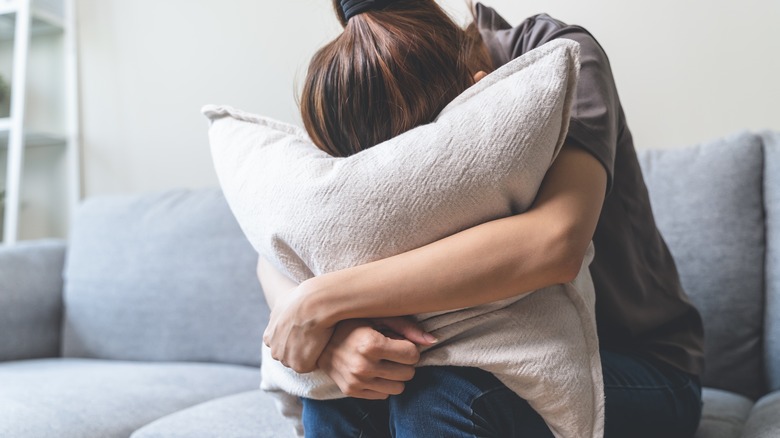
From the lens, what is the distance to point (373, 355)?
72 centimetres

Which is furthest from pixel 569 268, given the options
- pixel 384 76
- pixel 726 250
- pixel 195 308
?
pixel 195 308

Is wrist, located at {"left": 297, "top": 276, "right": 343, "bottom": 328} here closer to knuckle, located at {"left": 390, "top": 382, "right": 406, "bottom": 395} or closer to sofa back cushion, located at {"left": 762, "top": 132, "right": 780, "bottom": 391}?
knuckle, located at {"left": 390, "top": 382, "right": 406, "bottom": 395}

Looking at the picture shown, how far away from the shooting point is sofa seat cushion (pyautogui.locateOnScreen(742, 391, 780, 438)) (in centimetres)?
85

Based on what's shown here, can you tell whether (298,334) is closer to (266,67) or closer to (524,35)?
(524,35)

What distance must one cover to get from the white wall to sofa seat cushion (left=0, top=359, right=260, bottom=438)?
2.23ft

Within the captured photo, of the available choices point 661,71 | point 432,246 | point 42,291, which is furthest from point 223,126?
point 42,291

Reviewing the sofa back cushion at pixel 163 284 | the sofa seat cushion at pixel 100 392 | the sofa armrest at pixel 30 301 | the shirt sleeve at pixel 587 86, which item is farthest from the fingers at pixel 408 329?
the sofa armrest at pixel 30 301

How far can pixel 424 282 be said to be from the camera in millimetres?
721

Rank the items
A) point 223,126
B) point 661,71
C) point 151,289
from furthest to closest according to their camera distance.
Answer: point 151,289
point 661,71
point 223,126

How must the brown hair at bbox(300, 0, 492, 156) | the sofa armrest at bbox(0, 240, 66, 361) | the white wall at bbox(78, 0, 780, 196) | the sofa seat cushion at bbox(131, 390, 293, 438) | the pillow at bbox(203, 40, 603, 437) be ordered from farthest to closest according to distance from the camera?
1. the sofa armrest at bbox(0, 240, 66, 361)
2. the white wall at bbox(78, 0, 780, 196)
3. the sofa seat cushion at bbox(131, 390, 293, 438)
4. the brown hair at bbox(300, 0, 492, 156)
5. the pillow at bbox(203, 40, 603, 437)

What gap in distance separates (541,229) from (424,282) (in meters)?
0.13

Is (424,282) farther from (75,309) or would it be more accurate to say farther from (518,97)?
(75,309)

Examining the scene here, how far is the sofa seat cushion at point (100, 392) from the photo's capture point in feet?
3.59

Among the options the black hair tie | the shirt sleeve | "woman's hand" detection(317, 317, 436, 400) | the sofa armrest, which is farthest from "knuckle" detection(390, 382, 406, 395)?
the sofa armrest
